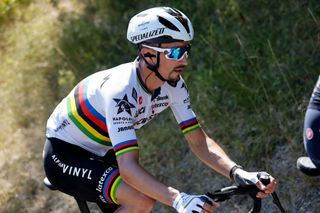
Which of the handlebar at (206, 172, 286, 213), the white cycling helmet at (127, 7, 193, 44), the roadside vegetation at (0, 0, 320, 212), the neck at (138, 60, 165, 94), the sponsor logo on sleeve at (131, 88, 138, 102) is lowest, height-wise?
the roadside vegetation at (0, 0, 320, 212)

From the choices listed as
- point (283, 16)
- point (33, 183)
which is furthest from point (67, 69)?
point (283, 16)

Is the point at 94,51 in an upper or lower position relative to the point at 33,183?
upper

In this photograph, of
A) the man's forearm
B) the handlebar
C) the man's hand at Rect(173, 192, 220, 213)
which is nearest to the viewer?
the man's hand at Rect(173, 192, 220, 213)

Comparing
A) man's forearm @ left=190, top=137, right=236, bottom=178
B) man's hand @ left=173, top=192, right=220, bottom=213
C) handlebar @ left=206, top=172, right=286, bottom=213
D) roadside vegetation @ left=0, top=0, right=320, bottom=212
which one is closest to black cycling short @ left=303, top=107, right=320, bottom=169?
man's forearm @ left=190, top=137, right=236, bottom=178

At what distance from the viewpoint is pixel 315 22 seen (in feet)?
16.5

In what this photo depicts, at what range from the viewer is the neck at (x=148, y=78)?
126 inches

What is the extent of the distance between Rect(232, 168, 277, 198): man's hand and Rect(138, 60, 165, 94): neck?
657 millimetres

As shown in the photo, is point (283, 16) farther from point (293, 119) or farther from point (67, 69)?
point (67, 69)

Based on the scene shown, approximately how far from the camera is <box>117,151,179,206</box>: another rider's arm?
277 centimetres

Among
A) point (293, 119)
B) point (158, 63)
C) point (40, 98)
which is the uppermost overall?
point (158, 63)

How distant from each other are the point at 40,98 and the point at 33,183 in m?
1.48

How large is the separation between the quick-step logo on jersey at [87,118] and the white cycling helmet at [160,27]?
0.48m

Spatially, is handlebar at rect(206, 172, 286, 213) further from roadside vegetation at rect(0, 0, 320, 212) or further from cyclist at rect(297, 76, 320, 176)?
roadside vegetation at rect(0, 0, 320, 212)

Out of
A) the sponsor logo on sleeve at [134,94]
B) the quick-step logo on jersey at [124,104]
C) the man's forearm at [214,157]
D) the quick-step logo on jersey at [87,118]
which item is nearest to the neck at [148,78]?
the sponsor logo on sleeve at [134,94]
